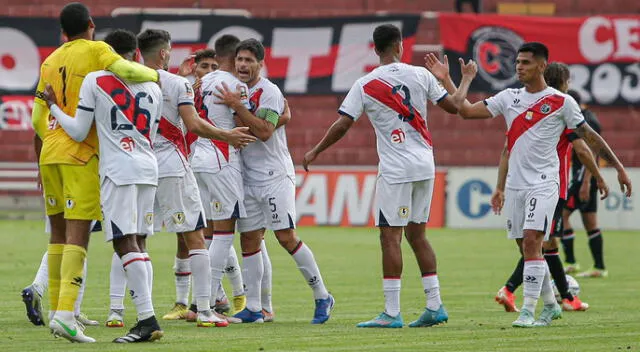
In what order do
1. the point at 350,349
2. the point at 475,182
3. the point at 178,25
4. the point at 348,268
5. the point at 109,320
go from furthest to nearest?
the point at 178,25
the point at 475,182
the point at 348,268
the point at 109,320
the point at 350,349

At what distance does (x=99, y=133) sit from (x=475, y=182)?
1672 centimetres

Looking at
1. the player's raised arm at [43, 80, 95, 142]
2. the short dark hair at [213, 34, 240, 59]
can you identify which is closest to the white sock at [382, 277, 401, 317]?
the short dark hair at [213, 34, 240, 59]

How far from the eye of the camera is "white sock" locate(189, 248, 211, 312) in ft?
33.1

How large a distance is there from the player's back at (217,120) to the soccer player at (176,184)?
14.2 inches

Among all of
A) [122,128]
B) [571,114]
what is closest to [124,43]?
[122,128]

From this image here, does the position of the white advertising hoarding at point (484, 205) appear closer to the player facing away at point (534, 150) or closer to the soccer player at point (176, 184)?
the player facing away at point (534, 150)

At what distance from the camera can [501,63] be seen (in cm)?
2788

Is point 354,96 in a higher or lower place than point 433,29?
lower

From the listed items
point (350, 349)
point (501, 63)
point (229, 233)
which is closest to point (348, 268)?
point (229, 233)

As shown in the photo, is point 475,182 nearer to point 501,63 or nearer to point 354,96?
point 501,63

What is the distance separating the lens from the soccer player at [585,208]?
51.2 ft

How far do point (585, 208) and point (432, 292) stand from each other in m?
6.87

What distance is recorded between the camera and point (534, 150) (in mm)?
10375

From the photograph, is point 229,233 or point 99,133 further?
point 229,233
